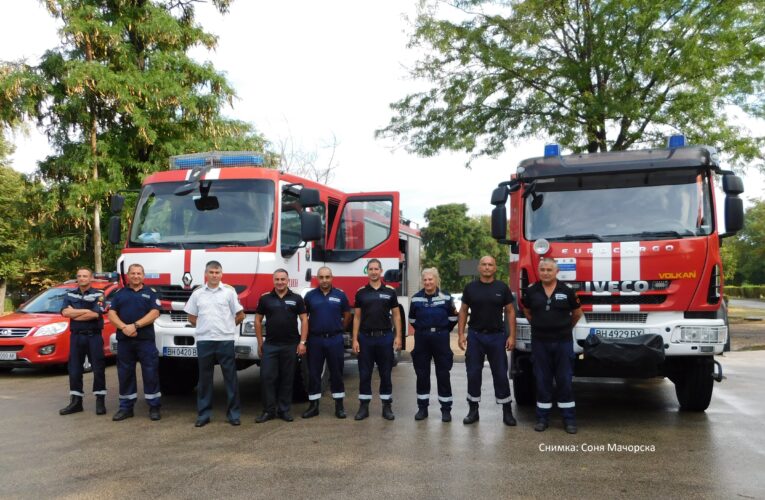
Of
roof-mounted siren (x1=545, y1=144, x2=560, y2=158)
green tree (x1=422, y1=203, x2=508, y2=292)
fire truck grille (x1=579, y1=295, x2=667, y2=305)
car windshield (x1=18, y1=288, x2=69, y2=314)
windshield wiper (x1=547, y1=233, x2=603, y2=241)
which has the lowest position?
car windshield (x1=18, y1=288, x2=69, y2=314)

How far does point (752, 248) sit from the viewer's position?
235 feet

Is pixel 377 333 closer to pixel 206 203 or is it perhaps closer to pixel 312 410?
pixel 312 410

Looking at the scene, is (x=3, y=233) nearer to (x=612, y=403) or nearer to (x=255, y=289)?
(x=255, y=289)

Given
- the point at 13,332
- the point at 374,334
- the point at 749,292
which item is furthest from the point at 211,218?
the point at 749,292

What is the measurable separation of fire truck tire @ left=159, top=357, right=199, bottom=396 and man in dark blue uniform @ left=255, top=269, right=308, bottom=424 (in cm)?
175

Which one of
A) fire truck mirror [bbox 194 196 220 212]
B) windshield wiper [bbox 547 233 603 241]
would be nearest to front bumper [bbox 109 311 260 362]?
fire truck mirror [bbox 194 196 220 212]

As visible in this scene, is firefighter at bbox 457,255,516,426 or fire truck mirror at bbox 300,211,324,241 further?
fire truck mirror at bbox 300,211,324,241

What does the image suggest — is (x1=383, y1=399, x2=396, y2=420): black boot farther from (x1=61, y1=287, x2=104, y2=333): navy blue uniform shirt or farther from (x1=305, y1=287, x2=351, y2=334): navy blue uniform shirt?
(x1=61, y1=287, x2=104, y2=333): navy blue uniform shirt

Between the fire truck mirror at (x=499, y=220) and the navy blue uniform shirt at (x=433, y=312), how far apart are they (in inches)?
35.9

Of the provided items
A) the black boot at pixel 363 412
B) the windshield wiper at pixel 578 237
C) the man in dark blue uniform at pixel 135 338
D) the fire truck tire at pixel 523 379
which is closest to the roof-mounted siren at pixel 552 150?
the windshield wiper at pixel 578 237

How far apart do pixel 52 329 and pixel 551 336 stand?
317 inches

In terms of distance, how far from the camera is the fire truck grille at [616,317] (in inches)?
259

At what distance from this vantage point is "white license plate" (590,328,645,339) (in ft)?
21.3

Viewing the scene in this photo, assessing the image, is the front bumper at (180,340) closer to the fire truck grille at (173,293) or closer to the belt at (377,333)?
the fire truck grille at (173,293)
